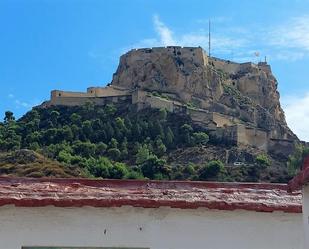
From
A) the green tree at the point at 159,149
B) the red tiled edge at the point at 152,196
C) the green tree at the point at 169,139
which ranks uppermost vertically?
the green tree at the point at 169,139

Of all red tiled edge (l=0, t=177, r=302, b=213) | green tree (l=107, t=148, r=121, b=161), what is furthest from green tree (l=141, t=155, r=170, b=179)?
red tiled edge (l=0, t=177, r=302, b=213)

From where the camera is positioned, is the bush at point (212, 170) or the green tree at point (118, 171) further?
the bush at point (212, 170)

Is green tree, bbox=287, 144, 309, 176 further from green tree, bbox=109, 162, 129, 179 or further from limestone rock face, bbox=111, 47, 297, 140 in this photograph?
green tree, bbox=109, 162, 129, 179

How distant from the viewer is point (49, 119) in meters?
114

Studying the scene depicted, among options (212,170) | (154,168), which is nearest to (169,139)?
(154,168)

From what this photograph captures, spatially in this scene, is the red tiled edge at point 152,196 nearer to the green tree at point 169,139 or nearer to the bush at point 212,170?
the bush at point 212,170

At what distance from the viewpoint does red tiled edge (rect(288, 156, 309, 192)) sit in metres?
8.35

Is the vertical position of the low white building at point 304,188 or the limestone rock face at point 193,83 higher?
the limestone rock face at point 193,83

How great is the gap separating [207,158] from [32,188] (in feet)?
300

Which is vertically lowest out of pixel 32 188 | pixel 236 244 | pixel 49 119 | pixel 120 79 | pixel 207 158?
pixel 236 244

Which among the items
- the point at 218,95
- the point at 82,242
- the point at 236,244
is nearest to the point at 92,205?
the point at 82,242

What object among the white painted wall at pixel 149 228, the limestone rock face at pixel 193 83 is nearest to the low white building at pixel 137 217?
the white painted wall at pixel 149 228

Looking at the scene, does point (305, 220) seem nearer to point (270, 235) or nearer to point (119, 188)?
point (270, 235)

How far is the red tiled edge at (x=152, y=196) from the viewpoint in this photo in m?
8.65
